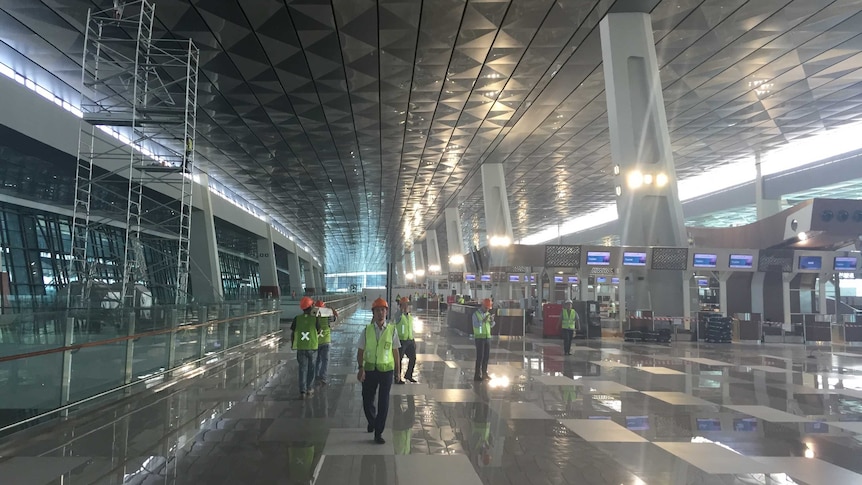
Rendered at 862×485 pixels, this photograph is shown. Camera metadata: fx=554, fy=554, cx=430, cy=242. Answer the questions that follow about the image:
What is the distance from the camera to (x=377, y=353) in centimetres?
625

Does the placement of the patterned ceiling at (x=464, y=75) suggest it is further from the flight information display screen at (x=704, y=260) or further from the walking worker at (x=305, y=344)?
the walking worker at (x=305, y=344)

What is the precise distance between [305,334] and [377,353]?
3.17 metres

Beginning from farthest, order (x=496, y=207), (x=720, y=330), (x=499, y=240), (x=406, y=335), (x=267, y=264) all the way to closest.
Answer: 1. (x=267, y=264)
2. (x=496, y=207)
3. (x=499, y=240)
4. (x=720, y=330)
5. (x=406, y=335)

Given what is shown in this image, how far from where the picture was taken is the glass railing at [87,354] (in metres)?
6.29

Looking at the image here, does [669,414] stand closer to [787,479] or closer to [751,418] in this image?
[751,418]

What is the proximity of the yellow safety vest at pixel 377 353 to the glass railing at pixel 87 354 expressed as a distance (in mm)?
3904

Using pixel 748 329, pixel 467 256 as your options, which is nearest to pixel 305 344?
pixel 748 329

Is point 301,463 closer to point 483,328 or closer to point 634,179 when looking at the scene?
point 483,328

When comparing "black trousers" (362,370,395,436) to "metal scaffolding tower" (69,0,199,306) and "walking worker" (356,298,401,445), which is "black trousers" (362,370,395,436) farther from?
"metal scaffolding tower" (69,0,199,306)

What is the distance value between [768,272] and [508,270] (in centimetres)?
1048

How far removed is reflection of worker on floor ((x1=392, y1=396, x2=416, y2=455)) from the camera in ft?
19.6

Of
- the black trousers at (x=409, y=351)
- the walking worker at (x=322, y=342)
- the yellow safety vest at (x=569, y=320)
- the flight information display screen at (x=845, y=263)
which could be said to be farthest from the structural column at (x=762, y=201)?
the walking worker at (x=322, y=342)

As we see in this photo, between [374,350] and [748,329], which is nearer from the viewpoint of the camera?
[374,350]

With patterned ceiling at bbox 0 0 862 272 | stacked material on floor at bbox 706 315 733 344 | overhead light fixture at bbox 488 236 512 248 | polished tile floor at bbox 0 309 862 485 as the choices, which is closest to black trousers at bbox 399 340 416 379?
polished tile floor at bbox 0 309 862 485
